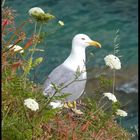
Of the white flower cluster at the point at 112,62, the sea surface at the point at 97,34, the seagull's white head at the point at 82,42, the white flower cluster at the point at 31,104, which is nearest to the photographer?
the white flower cluster at the point at 31,104

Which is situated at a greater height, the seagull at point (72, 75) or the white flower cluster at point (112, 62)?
the white flower cluster at point (112, 62)

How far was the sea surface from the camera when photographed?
8.70m

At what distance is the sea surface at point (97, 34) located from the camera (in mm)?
8695

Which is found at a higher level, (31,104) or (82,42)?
(31,104)

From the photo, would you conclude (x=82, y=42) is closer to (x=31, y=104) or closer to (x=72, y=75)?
(x=72, y=75)

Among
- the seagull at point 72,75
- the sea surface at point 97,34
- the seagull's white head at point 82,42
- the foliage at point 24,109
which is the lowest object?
the sea surface at point 97,34

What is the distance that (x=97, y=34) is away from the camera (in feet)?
36.7

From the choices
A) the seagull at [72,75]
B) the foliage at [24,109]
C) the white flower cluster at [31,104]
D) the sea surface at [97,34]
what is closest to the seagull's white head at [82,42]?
the seagull at [72,75]

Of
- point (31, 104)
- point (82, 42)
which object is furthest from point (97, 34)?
point (31, 104)

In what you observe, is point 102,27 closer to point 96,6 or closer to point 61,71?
point 96,6

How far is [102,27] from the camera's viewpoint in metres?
11.5

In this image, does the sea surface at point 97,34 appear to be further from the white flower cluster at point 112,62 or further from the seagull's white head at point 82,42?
the white flower cluster at point 112,62

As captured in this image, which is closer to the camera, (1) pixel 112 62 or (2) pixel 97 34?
(1) pixel 112 62

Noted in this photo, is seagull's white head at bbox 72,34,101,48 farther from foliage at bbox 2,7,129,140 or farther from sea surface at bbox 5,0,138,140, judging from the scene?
foliage at bbox 2,7,129,140
